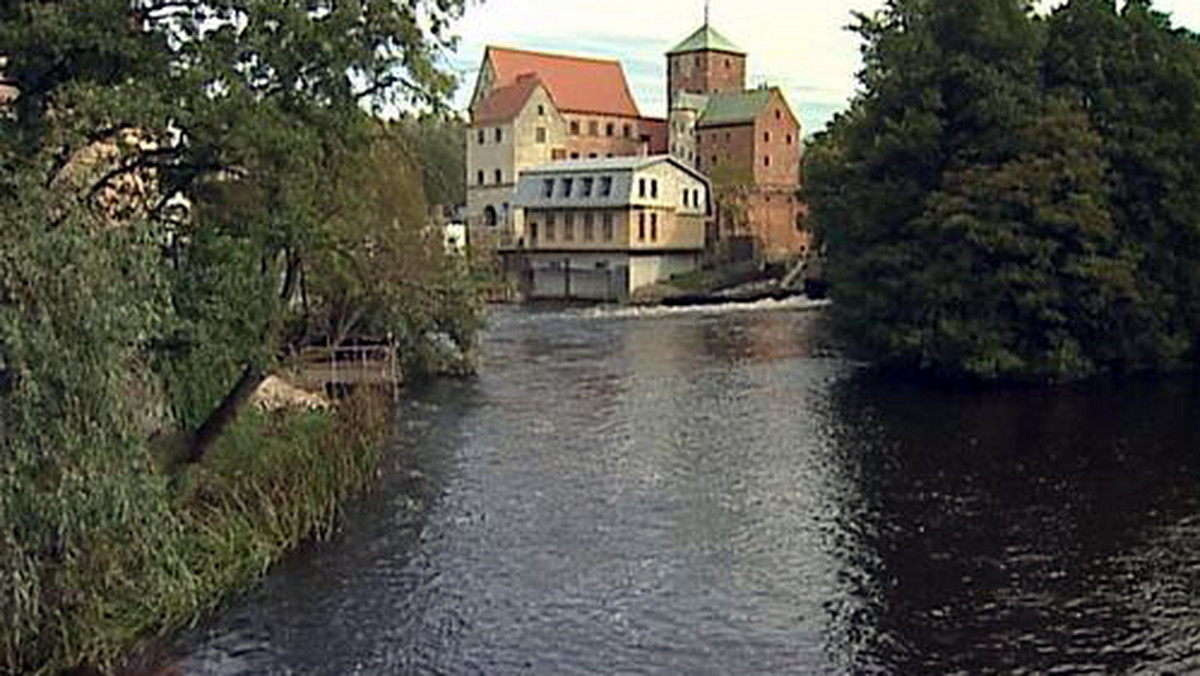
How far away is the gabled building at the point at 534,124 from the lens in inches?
4011

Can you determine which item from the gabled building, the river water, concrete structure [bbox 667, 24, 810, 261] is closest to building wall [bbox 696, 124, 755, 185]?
concrete structure [bbox 667, 24, 810, 261]

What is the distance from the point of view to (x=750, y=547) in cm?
2372

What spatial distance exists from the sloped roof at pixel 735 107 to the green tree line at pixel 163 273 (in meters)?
78.6

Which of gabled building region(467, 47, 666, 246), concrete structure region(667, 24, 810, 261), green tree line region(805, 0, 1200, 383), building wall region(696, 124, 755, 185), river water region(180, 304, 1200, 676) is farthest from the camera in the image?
gabled building region(467, 47, 666, 246)

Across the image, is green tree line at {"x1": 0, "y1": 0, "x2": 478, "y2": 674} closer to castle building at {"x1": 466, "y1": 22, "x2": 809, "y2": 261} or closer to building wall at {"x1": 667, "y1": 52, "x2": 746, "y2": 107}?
castle building at {"x1": 466, "y1": 22, "x2": 809, "y2": 261}

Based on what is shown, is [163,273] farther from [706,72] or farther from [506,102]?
[706,72]

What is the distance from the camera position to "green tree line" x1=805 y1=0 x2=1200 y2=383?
146 feet

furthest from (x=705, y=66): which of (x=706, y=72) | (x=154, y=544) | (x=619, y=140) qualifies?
(x=154, y=544)

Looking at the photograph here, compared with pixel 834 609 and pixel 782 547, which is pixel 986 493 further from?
pixel 834 609

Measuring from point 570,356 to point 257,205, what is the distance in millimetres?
30452

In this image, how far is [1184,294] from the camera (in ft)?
159

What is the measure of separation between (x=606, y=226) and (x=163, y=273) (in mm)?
68180

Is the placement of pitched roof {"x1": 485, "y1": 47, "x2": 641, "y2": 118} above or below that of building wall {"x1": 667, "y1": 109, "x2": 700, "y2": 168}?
above

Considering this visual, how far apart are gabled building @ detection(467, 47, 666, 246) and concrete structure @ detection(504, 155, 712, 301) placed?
9.89 feet
